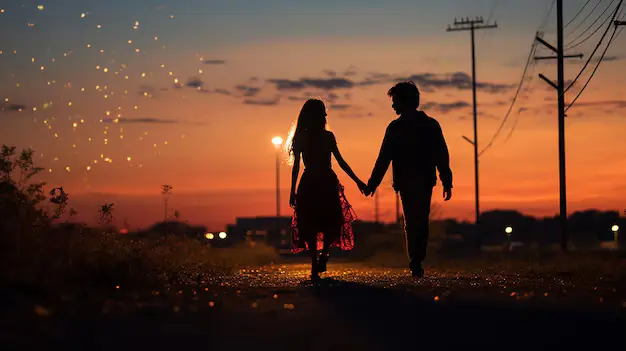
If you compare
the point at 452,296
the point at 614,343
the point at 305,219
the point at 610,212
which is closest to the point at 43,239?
the point at 305,219

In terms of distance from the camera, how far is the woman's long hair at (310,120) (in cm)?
1356

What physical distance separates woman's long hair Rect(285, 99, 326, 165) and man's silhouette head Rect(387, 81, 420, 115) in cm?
125

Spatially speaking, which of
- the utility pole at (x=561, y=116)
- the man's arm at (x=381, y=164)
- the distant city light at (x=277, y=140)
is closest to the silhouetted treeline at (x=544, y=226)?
the distant city light at (x=277, y=140)

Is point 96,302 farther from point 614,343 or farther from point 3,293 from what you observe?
point 614,343

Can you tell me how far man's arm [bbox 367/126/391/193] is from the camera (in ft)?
47.0

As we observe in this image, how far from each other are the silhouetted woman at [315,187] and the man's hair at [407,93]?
1.27 metres

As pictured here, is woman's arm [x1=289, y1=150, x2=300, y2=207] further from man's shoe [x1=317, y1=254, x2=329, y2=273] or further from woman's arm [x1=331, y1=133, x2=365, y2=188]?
man's shoe [x1=317, y1=254, x2=329, y2=273]

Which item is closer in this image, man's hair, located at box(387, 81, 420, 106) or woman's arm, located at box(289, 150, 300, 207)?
woman's arm, located at box(289, 150, 300, 207)

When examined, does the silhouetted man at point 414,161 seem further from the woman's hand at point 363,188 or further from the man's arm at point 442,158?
the woman's hand at point 363,188

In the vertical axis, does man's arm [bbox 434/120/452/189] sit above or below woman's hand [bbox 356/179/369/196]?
above

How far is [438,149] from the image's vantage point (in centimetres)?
1423

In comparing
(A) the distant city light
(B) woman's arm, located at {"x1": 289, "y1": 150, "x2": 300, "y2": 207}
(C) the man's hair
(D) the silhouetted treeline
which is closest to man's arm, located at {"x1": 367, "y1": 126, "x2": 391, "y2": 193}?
(C) the man's hair

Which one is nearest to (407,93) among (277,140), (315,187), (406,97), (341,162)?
(406,97)

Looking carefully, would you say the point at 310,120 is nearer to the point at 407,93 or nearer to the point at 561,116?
the point at 407,93
